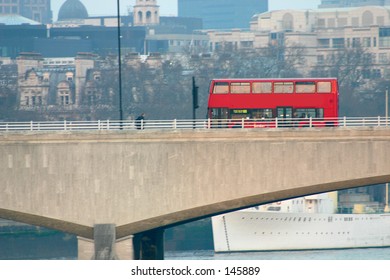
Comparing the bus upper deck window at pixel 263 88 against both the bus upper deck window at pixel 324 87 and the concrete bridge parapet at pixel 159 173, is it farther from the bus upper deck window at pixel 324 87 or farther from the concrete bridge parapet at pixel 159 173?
the concrete bridge parapet at pixel 159 173

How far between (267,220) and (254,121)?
62.8m

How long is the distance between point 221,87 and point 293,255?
53088mm

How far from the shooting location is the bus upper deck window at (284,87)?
97750 mm

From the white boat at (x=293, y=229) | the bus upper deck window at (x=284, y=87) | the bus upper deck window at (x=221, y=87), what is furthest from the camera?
the white boat at (x=293, y=229)

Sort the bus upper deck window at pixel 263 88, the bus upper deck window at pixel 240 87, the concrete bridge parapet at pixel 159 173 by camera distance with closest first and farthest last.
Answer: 1. the concrete bridge parapet at pixel 159 173
2. the bus upper deck window at pixel 263 88
3. the bus upper deck window at pixel 240 87

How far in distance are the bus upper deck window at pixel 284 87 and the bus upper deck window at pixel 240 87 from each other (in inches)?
61.5

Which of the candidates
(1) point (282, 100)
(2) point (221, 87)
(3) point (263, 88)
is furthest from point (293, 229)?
(1) point (282, 100)

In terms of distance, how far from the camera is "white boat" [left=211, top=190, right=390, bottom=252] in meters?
156

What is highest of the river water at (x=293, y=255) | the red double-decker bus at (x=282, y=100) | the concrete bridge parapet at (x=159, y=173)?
the red double-decker bus at (x=282, y=100)

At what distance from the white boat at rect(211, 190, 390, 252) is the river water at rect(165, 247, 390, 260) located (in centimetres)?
112

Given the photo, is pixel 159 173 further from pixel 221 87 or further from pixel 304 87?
pixel 304 87

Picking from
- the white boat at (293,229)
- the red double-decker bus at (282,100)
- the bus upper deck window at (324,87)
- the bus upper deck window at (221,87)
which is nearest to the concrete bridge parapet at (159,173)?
the red double-decker bus at (282,100)

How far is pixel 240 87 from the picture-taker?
9869 centimetres

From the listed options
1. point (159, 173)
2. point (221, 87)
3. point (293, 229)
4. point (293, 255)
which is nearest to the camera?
point (159, 173)
